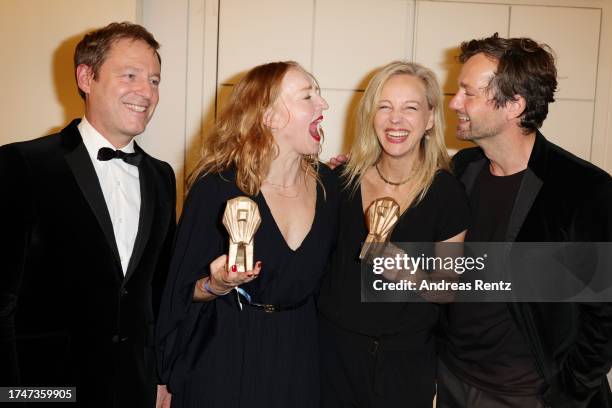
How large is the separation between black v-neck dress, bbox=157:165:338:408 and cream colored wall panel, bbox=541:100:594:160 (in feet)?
10.9

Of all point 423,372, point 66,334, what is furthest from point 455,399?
point 66,334

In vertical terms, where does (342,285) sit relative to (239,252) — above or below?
below

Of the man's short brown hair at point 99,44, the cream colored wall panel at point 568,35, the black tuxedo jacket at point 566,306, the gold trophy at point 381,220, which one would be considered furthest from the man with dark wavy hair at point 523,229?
the cream colored wall panel at point 568,35

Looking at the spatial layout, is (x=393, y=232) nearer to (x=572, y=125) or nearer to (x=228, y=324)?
(x=228, y=324)

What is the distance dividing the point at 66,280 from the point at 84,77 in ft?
2.83

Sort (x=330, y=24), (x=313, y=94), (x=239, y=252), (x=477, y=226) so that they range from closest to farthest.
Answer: (x=239, y=252)
(x=313, y=94)
(x=477, y=226)
(x=330, y=24)

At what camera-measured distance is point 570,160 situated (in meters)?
2.59

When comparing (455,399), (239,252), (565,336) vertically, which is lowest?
(455,399)

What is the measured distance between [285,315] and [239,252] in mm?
445

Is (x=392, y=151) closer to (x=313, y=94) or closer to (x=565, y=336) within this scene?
(x=313, y=94)

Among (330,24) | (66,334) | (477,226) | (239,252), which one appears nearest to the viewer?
(239,252)

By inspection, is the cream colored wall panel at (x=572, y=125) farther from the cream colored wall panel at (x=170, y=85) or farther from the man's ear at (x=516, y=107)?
the cream colored wall panel at (x=170, y=85)

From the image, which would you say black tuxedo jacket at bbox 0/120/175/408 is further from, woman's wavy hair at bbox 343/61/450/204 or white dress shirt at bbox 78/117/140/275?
woman's wavy hair at bbox 343/61/450/204

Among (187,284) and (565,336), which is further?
(565,336)
